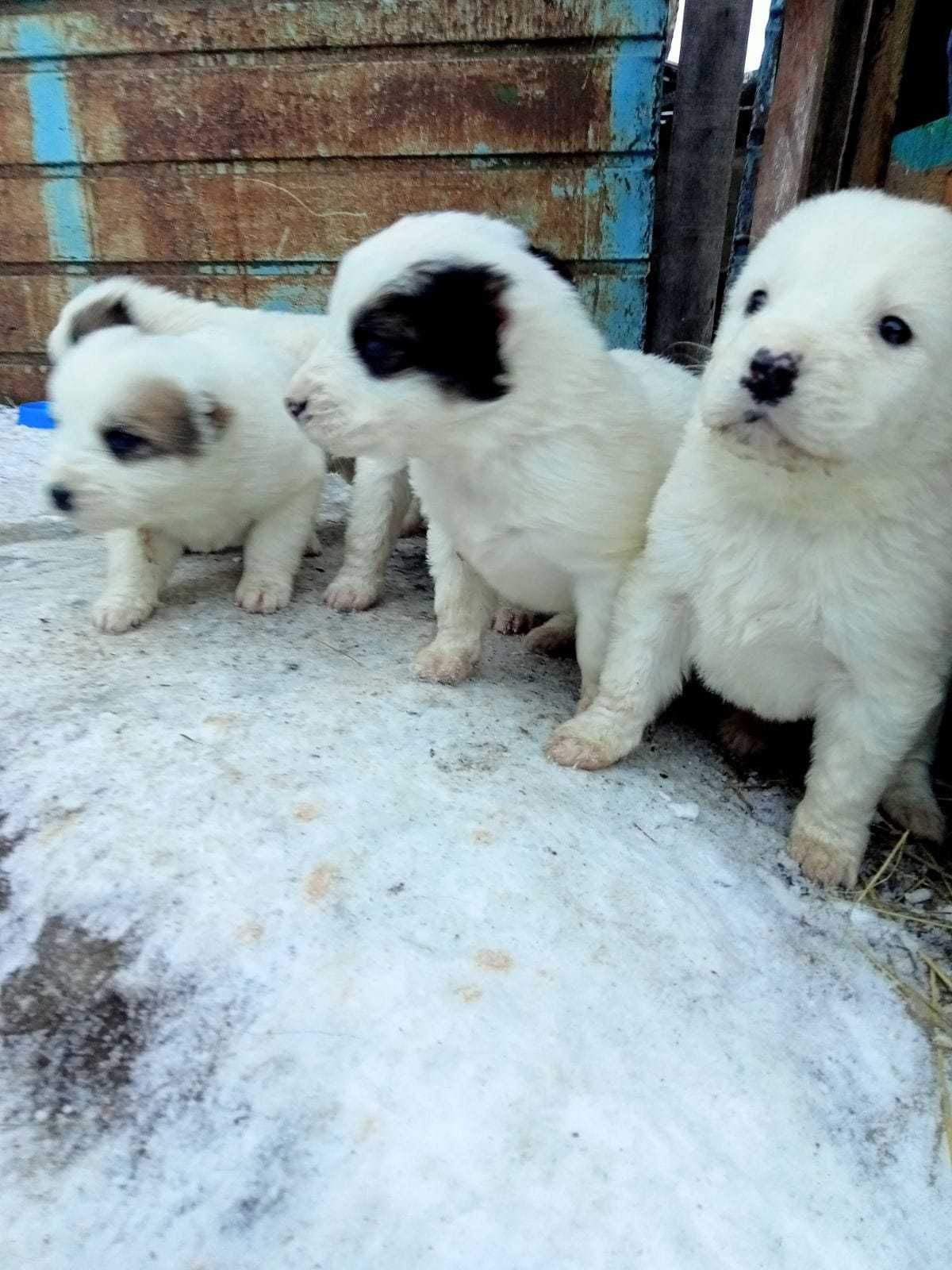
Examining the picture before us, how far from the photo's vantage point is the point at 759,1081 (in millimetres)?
1850

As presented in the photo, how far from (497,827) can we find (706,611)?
0.82 meters

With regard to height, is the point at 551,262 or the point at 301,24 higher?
the point at 301,24

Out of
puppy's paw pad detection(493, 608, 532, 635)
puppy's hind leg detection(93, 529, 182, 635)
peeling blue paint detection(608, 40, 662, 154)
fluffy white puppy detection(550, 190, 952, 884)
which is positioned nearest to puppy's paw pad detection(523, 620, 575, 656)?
puppy's paw pad detection(493, 608, 532, 635)

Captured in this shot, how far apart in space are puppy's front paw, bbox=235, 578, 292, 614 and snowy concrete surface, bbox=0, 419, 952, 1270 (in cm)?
79

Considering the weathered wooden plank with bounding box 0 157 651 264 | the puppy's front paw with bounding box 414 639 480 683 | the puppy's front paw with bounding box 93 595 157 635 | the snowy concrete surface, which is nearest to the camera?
the snowy concrete surface

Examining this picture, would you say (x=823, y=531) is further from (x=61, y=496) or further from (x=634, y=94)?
(x=634, y=94)

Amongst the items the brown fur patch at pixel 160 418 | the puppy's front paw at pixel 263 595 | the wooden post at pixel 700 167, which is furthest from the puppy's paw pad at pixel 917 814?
the wooden post at pixel 700 167

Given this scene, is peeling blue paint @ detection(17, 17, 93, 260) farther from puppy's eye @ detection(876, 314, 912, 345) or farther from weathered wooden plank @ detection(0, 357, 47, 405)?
puppy's eye @ detection(876, 314, 912, 345)

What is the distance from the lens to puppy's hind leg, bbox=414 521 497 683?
3.15 metres

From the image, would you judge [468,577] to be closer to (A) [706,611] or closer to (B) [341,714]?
(B) [341,714]

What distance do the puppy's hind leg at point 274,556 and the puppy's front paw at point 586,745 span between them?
140 cm

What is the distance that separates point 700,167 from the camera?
483cm

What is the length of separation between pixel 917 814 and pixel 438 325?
6.43 ft

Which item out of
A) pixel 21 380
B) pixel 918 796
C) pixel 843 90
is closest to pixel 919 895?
pixel 918 796
